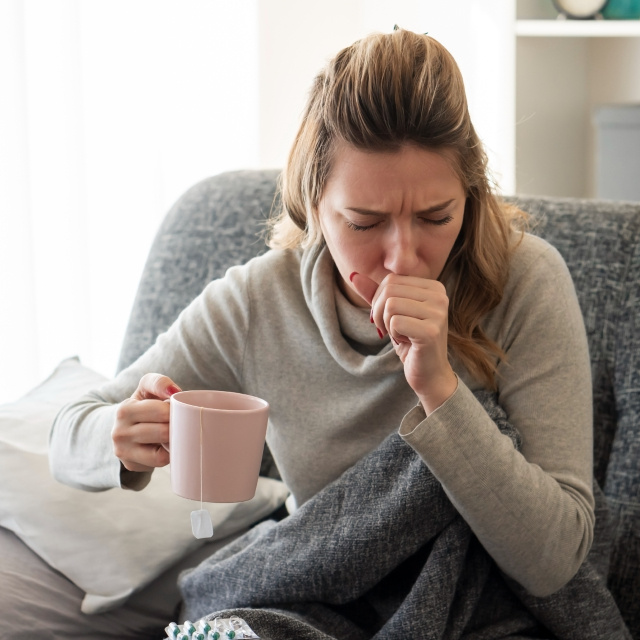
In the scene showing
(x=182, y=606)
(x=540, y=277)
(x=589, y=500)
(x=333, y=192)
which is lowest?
(x=182, y=606)

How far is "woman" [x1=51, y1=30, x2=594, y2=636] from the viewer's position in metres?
1.01

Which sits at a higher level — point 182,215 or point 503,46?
point 503,46

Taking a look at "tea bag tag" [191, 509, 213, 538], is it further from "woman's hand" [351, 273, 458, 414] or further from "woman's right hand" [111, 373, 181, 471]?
"woman's hand" [351, 273, 458, 414]

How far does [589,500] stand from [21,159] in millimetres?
1539

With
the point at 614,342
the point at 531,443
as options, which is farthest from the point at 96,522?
the point at 614,342

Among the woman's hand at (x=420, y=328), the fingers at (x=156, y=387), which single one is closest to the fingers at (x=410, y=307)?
the woman's hand at (x=420, y=328)

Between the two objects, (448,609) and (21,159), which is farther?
(21,159)

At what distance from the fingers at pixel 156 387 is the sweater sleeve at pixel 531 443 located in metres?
0.28

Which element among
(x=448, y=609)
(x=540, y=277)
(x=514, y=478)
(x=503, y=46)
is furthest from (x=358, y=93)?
(x=503, y=46)

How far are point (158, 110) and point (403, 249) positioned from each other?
5.14 feet

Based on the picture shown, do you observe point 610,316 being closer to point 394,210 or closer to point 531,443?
point 531,443

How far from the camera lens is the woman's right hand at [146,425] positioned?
1.05 meters

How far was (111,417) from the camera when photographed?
3.98 ft

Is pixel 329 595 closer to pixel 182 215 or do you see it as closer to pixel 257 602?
pixel 257 602
